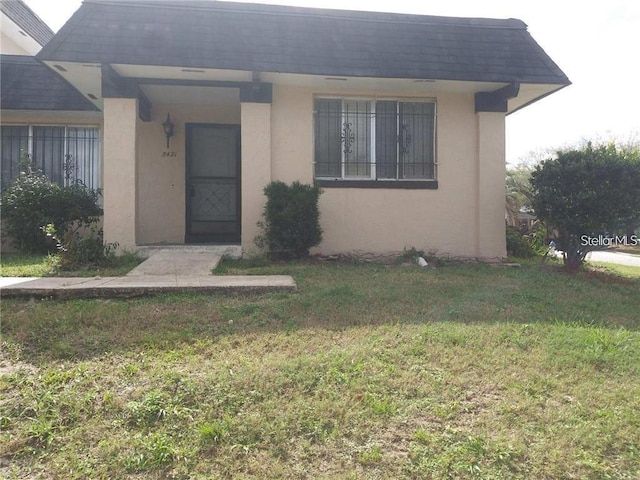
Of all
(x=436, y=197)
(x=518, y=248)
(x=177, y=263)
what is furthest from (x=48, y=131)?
(x=518, y=248)

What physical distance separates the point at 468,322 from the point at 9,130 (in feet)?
34.6

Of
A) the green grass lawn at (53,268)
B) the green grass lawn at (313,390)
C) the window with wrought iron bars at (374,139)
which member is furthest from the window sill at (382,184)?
the green grass lawn at (313,390)

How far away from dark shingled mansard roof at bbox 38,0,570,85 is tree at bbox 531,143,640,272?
1724 millimetres

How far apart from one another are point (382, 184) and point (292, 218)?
2082 millimetres

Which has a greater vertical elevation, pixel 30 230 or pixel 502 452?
pixel 30 230

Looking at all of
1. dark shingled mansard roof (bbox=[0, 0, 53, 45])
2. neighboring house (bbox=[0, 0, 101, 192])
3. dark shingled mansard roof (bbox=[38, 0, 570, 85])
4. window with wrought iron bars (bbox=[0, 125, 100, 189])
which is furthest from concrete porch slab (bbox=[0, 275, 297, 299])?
dark shingled mansard roof (bbox=[0, 0, 53, 45])

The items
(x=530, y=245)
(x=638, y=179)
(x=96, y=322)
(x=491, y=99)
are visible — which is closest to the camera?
(x=96, y=322)

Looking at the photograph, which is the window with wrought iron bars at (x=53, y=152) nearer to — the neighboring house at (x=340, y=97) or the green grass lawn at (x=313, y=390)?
the neighboring house at (x=340, y=97)

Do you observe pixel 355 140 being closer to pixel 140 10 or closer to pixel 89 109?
pixel 140 10

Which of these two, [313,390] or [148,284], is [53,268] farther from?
[313,390]

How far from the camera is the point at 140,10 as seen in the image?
784cm

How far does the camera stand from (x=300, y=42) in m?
7.88

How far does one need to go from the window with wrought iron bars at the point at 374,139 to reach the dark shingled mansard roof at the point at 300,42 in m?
0.91

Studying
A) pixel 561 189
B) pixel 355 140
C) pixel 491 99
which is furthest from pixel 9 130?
pixel 561 189
